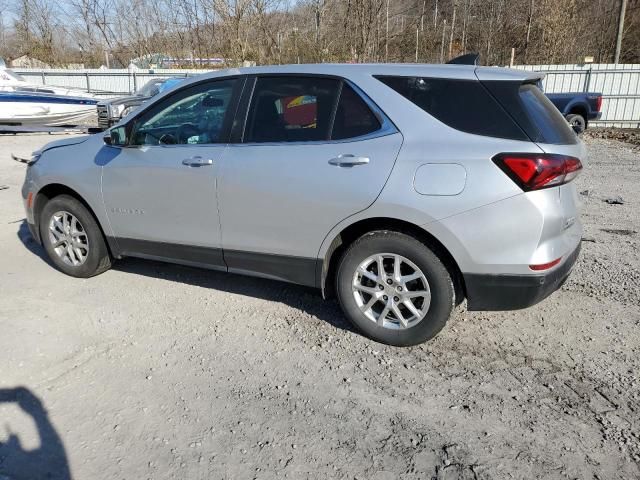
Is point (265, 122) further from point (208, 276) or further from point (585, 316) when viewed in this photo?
point (585, 316)

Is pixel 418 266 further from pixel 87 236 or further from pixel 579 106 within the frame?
pixel 579 106

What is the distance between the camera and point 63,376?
3320 millimetres

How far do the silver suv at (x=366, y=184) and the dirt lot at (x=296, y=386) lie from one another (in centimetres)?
39

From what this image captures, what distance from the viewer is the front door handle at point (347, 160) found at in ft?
11.2

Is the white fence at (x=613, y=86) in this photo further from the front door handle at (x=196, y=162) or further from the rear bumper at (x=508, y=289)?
the front door handle at (x=196, y=162)

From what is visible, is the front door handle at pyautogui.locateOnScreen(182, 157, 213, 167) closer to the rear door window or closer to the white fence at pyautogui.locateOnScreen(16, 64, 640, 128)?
the rear door window

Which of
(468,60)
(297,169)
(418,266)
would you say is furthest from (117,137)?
(468,60)

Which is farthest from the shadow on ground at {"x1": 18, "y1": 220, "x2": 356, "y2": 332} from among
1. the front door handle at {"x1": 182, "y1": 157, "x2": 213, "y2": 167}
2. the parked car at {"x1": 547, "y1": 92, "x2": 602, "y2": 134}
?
the parked car at {"x1": 547, "y1": 92, "x2": 602, "y2": 134}

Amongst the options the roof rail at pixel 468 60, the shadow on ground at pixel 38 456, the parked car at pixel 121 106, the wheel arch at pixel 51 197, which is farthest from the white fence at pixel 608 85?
the shadow on ground at pixel 38 456

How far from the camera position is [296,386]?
3227mm

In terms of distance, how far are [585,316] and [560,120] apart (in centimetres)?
149

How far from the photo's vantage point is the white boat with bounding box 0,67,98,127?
15.2 meters

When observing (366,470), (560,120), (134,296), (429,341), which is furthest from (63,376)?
(560,120)

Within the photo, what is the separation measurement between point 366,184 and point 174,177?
1588 millimetres
